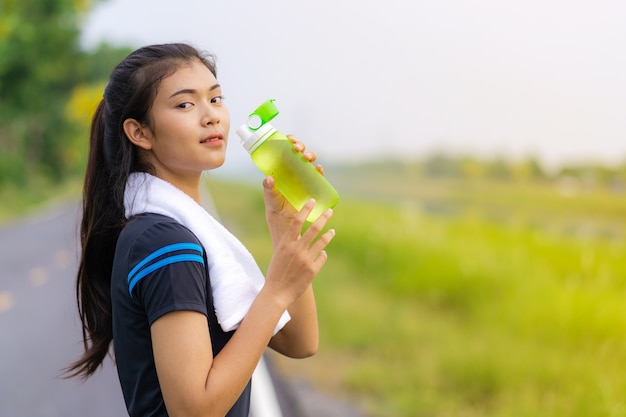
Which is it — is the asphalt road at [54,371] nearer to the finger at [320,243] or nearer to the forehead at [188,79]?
the forehead at [188,79]

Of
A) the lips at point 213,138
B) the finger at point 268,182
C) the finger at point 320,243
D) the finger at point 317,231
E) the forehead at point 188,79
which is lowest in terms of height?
the finger at point 320,243

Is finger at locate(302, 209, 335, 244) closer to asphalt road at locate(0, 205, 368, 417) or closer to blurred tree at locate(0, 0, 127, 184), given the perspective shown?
asphalt road at locate(0, 205, 368, 417)

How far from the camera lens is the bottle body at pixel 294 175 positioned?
1.83m

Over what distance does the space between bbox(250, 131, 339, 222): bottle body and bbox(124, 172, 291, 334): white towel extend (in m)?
0.18

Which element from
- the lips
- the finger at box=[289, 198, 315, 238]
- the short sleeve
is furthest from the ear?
the finger at box=[289, 198, 315, 238]

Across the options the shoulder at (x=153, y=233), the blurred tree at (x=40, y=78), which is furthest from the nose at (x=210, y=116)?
the blurred tree at (x=40, y=78)

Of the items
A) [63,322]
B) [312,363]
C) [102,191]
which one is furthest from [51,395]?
[102,191]

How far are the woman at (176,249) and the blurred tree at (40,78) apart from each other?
18.1 meters

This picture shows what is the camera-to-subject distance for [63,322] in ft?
26.2

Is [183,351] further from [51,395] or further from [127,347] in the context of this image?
[51,395]

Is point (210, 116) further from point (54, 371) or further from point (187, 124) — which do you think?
point (54, 371)

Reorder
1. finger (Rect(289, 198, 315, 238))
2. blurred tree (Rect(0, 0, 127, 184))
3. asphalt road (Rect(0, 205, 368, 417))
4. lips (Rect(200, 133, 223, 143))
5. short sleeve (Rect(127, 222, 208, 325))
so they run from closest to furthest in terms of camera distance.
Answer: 1. short sleeve (Rect(127, 222, 208, 325))
2. finger (Rect(289, 198, 315, 238))
3. lips (Rect(200, 133, 223, 143))
4. asphalt road (Rect(0, 205, 368, 417))
5. blurred tree (Rect(0, 0, 127, 184))

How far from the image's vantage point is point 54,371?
20.1ft

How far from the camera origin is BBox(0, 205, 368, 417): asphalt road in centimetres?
514
